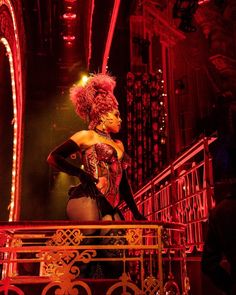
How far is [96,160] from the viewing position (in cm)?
232

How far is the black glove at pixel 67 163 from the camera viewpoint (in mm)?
2160

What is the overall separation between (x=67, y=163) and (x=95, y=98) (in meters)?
0.51

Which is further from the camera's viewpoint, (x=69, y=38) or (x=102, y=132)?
(x=69, y=38)

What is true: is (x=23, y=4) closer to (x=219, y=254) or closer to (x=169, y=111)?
(x=219, y=254)

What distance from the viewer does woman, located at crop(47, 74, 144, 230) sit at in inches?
84.7

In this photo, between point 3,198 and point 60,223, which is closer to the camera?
point 60,223

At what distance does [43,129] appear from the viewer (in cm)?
656

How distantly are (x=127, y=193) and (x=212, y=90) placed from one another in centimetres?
1172

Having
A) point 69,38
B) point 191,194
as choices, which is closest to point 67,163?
point 191,194

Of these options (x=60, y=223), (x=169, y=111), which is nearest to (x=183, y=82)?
(x=169, y=111)

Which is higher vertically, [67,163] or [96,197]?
[67,163]

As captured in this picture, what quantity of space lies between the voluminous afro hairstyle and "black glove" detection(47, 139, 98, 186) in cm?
25

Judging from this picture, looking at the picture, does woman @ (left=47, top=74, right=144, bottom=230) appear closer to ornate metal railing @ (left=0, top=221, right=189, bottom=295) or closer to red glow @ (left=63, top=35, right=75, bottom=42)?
ornate metal railing @ (left=0, top=221, right=189, bottom=295)

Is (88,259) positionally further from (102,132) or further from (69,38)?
(69,38)
